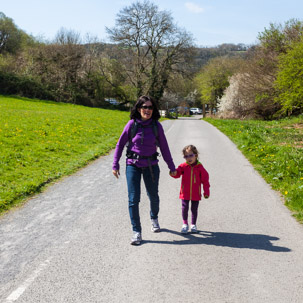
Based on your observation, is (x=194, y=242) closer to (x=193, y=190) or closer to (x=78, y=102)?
(x=193, y=190)

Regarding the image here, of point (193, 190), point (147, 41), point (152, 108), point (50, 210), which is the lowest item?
point (50, 210)

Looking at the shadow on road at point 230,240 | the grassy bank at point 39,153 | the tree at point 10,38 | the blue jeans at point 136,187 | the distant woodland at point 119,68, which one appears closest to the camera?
the shadow on road at point 230,240

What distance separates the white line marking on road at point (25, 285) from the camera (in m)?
3.33

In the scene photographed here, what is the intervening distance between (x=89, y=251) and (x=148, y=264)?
2.73ft

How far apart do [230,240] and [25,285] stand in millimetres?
2716

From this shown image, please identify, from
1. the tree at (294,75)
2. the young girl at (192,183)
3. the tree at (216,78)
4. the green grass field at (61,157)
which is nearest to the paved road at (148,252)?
the young girl at (192,183)

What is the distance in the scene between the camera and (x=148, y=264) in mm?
4055

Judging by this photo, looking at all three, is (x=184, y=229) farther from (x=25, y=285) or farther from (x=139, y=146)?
(x=25, y=285)

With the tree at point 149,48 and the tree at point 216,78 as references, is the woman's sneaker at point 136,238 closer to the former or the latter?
the tree at point 149,48

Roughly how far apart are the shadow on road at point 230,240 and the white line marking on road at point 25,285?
1.38 m

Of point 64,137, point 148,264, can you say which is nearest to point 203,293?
point 148,264

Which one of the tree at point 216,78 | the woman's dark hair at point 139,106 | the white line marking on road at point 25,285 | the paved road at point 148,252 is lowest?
the white line marking on road at point 25,285

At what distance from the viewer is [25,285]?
3.57 meters

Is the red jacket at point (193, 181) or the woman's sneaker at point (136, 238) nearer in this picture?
the woman's sneaker at point (136, 238)
